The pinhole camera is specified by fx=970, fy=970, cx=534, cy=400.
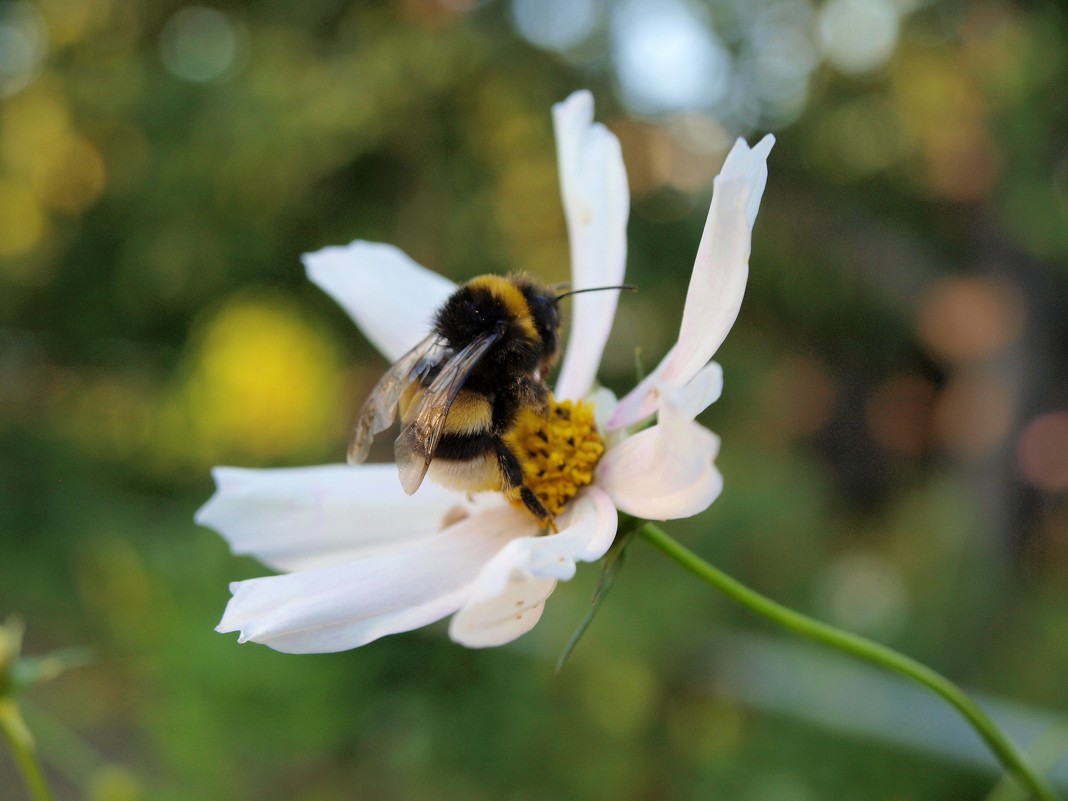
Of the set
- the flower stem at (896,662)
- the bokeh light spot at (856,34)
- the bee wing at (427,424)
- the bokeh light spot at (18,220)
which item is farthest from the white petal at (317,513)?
the bokeh light spot at (18,220)

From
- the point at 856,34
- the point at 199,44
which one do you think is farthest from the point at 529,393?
the point at 199,44

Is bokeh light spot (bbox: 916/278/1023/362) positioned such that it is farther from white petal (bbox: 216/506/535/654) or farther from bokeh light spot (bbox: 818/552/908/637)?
white petal (bbox: 216/506/535/654)

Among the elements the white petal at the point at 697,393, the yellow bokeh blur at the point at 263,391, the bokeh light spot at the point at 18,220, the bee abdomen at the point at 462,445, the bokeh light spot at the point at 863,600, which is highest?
the white petal at the point at 697,393

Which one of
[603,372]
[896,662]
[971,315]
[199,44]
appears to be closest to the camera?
[896,662]

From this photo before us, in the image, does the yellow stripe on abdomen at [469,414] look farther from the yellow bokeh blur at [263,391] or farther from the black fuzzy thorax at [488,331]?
the yellow bokeh blur at [263,391]

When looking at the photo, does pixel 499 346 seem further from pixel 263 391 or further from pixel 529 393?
pixel 263 391

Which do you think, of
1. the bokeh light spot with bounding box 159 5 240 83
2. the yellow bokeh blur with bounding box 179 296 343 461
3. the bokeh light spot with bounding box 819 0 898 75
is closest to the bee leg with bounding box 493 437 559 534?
the yellow bokeh blur with bounding box 179 296 343 461
